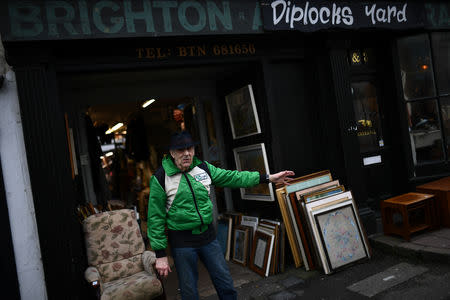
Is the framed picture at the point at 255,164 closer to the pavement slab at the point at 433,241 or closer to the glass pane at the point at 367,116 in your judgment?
the glass pane at the point at 367,116

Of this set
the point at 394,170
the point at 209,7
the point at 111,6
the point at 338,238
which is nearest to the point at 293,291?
the point at 338,238

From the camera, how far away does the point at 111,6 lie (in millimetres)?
4008

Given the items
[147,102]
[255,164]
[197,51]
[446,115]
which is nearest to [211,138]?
[255,164]

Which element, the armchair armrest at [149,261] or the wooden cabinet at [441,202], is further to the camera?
the wooden cabinet at [441,202]

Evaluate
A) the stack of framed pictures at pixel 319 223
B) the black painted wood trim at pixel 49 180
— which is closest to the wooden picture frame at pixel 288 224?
the stack of framed pictures at pixel 319 223

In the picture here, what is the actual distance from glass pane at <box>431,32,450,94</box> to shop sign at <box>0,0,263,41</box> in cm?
359

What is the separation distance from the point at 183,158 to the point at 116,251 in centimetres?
192

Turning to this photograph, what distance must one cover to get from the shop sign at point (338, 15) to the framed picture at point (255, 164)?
187cm

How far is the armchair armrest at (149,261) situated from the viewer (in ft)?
12.7

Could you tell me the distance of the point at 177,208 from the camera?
301 centimetres

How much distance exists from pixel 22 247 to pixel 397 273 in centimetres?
458

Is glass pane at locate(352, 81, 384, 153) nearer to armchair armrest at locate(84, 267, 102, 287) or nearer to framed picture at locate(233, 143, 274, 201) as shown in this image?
framed picture at locate(233, 143, 274, 201)

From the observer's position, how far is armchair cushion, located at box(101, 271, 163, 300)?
11.6ft

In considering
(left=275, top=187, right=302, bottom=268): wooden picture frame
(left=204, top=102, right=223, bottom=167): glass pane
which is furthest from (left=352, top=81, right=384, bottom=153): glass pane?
(left=204, top=102, right=223, bottom=167): glass pane
